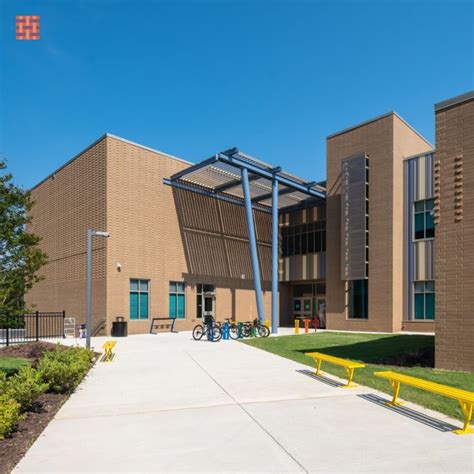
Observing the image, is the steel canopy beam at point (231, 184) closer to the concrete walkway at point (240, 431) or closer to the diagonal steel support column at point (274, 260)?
the diagonal steel support column at point (274, 260)

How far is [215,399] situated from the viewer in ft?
27.5

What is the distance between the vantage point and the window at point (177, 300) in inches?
1105

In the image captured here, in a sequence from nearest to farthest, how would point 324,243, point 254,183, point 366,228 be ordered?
1. point 366,228
2. point 254,183
3. point 324,243

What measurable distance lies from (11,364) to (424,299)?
67.8 feet

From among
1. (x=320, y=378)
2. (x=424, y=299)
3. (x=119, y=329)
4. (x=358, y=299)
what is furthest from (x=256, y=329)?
(x=320, y=378)

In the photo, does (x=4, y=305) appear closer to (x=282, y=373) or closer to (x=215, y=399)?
(x=215, y=399)

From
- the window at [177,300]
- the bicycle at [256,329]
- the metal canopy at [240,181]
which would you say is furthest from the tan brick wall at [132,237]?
the bicycle at [256,329]

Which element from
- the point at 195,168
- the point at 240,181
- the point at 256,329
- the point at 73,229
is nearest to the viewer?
the point at 256,329

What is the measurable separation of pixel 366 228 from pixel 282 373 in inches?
704

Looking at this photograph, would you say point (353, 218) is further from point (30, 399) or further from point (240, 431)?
point (30, 399)

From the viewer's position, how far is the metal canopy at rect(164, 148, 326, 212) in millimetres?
27109

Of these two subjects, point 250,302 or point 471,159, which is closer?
point 471,159

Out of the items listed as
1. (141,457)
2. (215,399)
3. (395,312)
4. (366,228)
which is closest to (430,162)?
(366,228)

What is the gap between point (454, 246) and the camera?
11227 millimetres
